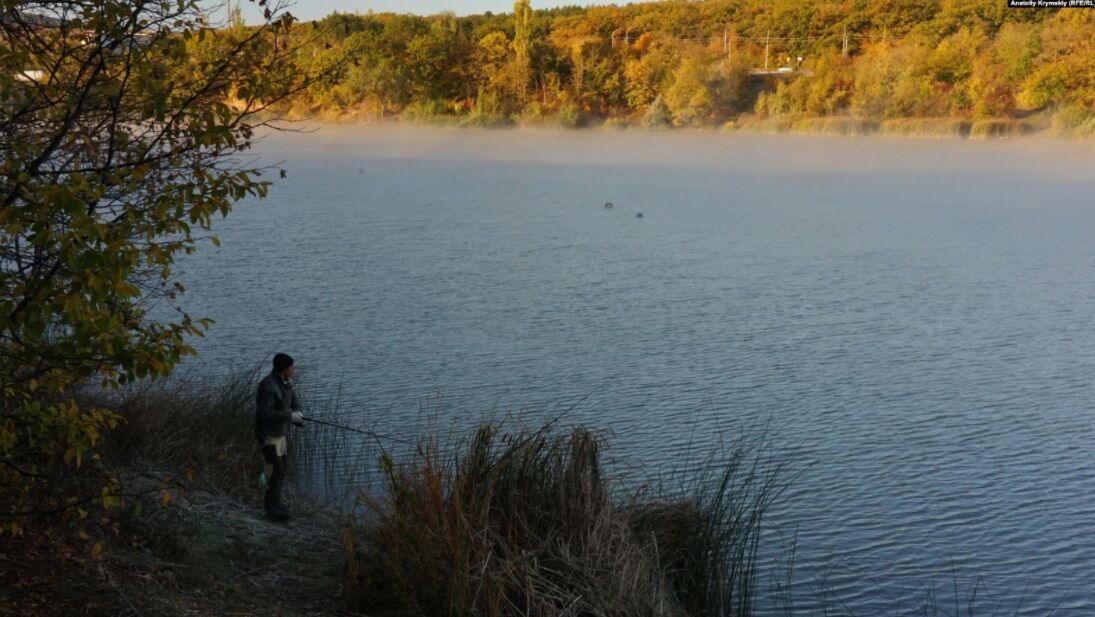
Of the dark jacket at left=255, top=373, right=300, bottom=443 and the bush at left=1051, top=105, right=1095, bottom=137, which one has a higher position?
the bush at left=1051, top=105, right=1095, bottom=137

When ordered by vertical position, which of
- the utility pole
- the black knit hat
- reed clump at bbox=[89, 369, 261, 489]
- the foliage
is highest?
the utility pole

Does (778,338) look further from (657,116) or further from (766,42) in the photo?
(766,42)

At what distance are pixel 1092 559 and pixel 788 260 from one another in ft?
51.4

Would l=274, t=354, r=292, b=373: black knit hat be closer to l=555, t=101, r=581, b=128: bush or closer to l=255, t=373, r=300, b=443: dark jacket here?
l=255, t=373, r=300, b=443: dark jacket

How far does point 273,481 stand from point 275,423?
1.39 feet

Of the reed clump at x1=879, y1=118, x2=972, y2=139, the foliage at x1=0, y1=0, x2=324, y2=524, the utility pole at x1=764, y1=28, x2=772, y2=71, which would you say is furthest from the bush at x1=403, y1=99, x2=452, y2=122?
the foliage at x1=0, y1=0, x2=324, y2=524

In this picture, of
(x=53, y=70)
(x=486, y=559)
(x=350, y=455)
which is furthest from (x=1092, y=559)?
(x=53, y=70)

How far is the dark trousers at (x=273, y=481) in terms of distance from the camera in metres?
7.96

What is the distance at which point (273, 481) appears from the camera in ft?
26.2

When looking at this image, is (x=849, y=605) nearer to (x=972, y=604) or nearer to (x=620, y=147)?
(x=972, y=604)

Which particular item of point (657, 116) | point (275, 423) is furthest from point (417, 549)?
point (657, 116)

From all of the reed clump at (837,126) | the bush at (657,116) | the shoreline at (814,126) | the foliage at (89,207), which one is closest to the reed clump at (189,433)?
the foliage at (89,207)

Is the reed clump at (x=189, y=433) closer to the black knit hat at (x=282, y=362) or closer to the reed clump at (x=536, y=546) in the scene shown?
the black knit hat at (x=282, y=362)

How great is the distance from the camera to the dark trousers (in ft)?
26.1
